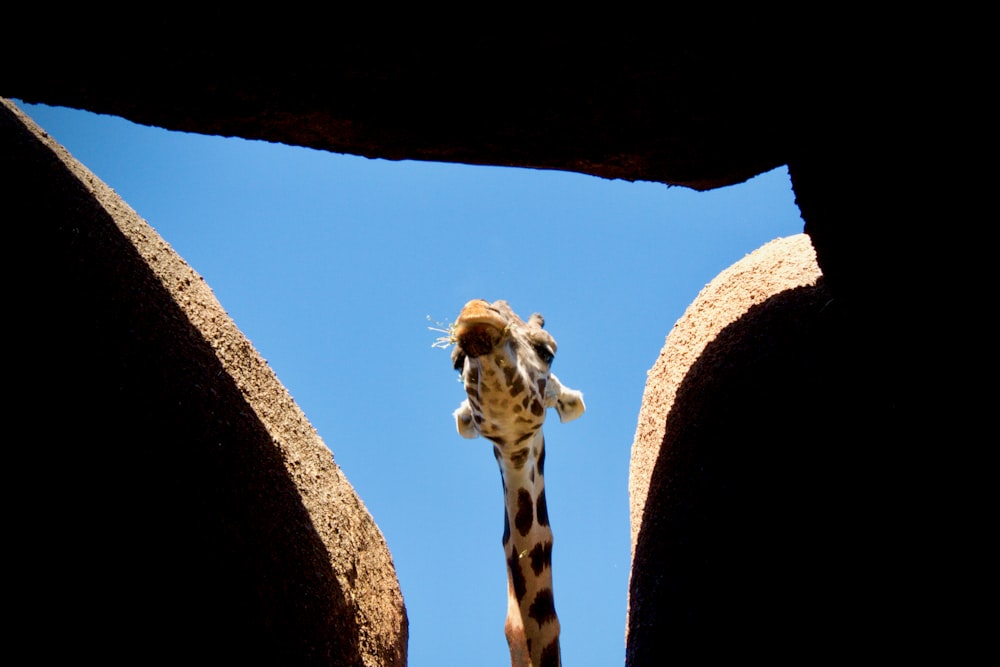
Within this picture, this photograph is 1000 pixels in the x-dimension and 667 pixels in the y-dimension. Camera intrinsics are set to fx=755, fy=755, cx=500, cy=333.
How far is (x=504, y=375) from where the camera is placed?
3.47 metres

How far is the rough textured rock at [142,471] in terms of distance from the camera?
1989 millimetres

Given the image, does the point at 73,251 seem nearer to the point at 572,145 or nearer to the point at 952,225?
the point at 572,145

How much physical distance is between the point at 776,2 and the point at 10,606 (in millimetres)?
2374

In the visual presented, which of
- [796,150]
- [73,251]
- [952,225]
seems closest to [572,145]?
[796,150]

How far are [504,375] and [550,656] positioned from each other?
1.49 m

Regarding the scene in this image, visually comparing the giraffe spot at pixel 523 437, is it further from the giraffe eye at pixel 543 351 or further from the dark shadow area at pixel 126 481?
the dark shadow area at pixel 126 481

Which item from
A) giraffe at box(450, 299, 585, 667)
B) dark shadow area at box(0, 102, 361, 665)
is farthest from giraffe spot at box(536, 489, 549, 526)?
dark shadow area at box(0, 102, 361, 665)

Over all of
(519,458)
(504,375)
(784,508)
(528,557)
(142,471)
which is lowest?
(784,508)

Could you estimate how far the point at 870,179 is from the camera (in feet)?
6.07

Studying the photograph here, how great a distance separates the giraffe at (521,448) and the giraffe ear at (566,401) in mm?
13

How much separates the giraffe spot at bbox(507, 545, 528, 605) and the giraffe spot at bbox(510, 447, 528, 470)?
17.1 inches

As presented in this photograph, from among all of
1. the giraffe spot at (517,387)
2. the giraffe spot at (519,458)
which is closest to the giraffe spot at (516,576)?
the giraffe spot at (519,458)

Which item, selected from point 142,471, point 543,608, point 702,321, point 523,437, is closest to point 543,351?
point 523,437

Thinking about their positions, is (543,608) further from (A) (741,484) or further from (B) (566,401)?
(A) (741,484)
